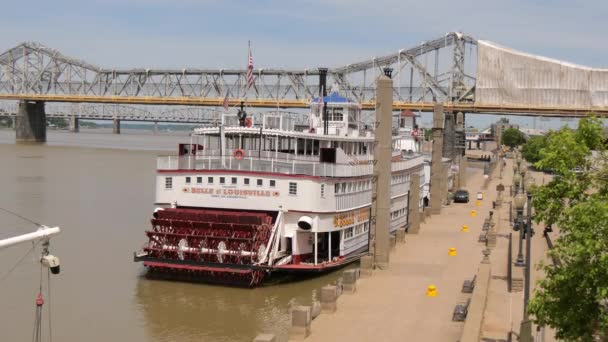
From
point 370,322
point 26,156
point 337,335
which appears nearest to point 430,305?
point 370,322

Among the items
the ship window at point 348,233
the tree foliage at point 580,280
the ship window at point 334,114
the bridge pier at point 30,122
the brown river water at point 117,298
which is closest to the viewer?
the tree foliage at point 580,280

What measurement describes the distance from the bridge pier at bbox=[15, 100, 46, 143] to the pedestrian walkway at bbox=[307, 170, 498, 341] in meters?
121

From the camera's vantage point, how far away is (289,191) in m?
26.8

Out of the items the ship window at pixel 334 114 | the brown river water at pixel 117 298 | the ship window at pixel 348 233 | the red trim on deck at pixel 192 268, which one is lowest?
the brown river water at pixel 117 298

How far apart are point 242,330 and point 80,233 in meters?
18.0

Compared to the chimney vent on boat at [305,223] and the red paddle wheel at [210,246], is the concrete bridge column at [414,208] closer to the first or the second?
the chimney vent on boat at [305,223]

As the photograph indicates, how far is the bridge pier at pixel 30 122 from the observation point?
145 meters

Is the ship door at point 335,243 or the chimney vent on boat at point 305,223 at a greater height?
the chimney vent on boat at point 305,223

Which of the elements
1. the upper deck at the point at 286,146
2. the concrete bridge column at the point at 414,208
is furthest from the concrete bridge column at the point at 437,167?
the upper deck at the point at 286,146

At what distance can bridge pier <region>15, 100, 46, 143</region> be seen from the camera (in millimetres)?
144875

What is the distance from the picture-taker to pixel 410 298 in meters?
22.5

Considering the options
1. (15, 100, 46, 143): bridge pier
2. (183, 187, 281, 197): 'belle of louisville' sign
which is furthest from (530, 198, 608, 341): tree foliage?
(15, 100, 46, 143): bridge pier

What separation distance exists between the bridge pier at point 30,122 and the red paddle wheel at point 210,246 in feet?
408

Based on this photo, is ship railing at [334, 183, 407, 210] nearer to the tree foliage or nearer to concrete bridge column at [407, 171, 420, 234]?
concrete bridge column at [407, 171, 420, 234]
